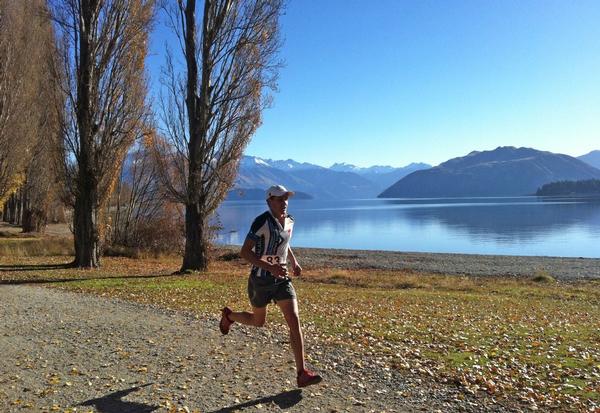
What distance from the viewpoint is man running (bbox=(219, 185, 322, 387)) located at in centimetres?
601

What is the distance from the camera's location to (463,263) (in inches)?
1665

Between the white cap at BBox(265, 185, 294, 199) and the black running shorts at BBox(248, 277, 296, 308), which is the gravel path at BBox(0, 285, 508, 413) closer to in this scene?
the black running shorts at BBox(248, 277, 296, 308)

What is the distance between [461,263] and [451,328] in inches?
1301

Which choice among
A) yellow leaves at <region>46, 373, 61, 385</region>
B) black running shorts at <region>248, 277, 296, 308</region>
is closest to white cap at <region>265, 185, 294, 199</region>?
black running shorts at <region>248, 277, 296, 308</region>

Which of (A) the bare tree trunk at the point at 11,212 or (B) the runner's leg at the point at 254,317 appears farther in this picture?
(A) the bare tree trunk at the point at 11,212

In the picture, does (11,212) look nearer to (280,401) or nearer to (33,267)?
(33,267)

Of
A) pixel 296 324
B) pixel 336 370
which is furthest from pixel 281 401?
pixel 336 370

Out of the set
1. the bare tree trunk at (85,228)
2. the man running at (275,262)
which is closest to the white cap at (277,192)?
the man running at (275,262)

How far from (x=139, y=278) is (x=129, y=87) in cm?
801

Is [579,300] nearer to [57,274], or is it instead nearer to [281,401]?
[281,401]

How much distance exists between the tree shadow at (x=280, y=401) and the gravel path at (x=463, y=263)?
30774 millimetres

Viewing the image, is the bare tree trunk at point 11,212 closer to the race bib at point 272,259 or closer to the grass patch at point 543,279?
the grass patch at point 543,279

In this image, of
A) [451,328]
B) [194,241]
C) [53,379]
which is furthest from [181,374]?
[194,241]

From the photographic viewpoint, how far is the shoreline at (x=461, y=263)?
36.2 metres
